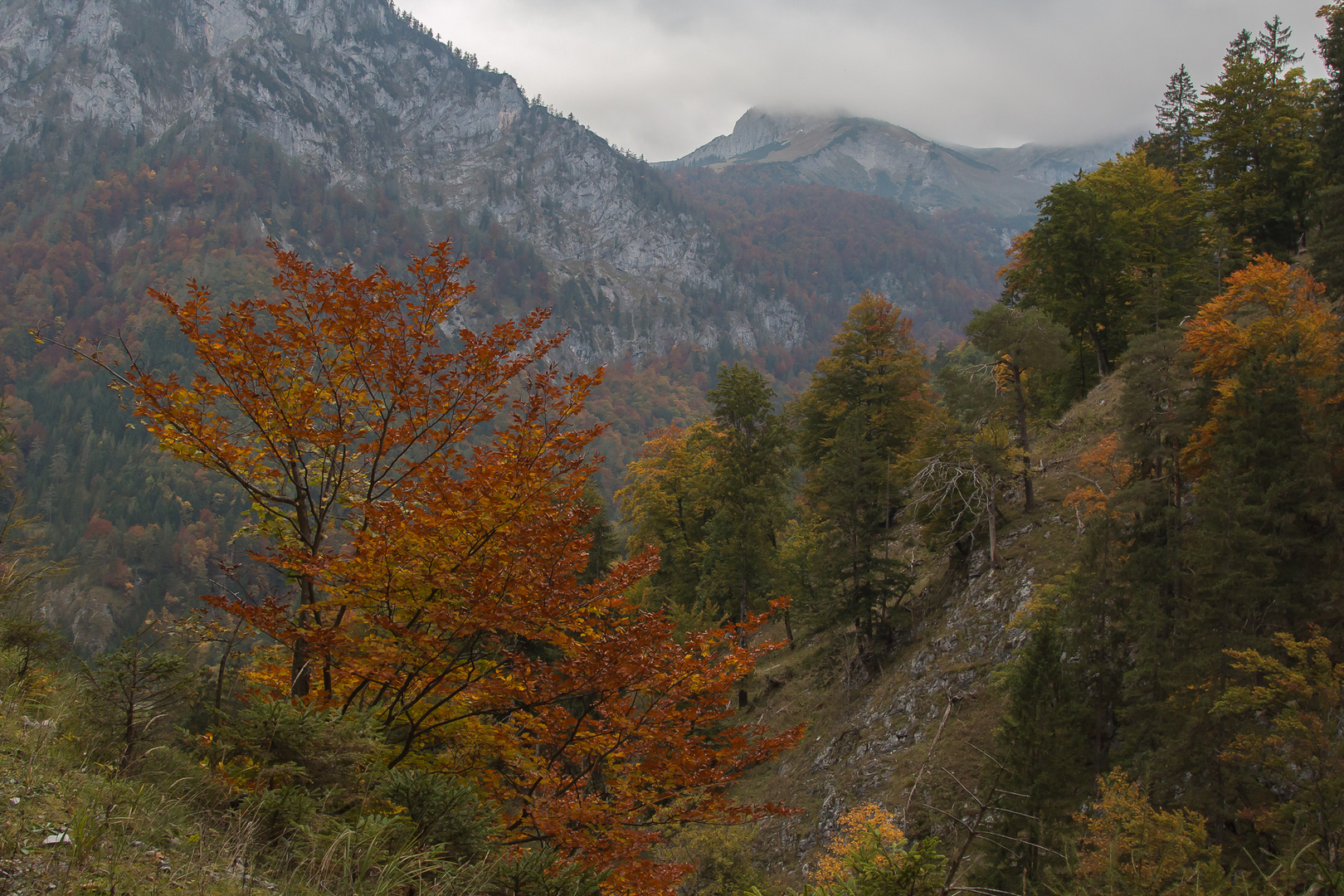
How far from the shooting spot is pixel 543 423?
784 cm

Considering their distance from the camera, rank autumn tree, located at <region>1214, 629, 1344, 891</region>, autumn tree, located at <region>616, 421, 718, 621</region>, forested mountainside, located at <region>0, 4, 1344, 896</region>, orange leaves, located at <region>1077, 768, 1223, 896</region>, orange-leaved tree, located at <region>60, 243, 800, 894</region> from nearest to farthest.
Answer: forested mountainside, located at <region>0, 4, 1344, 896</region>
orange-leaved tree, located at <region>60, 243, 800, 894</region>
orange leaves, located at <region>1077, 768, 1223, 896</region>
autumn tree, located at <region>1214, 629, 1344, 891</region>
autumn tree, located at <region>616, 421, 718, 621</region>

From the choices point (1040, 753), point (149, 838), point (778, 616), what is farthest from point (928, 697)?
point (149, 838)

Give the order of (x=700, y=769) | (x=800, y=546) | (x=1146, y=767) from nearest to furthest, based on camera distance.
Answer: (x=700, y=769), (x=1146, y=767), (x=800, y=546)

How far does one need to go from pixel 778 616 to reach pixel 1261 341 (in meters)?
20.2

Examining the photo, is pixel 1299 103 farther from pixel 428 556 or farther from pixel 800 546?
pixel 428 556

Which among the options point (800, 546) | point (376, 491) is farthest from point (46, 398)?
point (376, 491)

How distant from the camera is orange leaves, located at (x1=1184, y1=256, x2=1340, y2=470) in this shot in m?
13.4

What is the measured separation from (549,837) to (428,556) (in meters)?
2.60

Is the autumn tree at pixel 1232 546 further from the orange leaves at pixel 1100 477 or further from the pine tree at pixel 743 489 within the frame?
the pine tree at pixel 743 489

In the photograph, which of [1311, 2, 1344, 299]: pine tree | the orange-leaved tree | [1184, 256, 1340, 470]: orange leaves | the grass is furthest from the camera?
[1311, 2, 1344, 299]: pine tree

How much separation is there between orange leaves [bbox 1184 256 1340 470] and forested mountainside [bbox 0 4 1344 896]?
0.30 feet

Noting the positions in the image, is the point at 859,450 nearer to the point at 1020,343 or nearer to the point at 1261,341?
the point at 1020,343

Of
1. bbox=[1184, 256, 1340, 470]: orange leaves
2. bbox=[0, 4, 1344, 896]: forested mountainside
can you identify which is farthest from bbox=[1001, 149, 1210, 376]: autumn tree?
bbox=[1184, 256, 1340, 470]: orange leaves

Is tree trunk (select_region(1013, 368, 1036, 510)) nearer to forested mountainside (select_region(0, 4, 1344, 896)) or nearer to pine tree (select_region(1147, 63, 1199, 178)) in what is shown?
forested mountainside (select_region(0, 4, 1344, 896))
